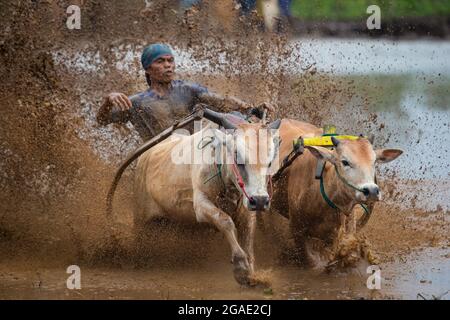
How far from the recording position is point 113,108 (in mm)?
9344

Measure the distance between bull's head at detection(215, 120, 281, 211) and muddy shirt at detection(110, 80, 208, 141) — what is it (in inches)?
64.3

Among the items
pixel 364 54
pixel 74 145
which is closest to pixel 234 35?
pixel 74 145

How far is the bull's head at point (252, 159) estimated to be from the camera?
7.56 meters

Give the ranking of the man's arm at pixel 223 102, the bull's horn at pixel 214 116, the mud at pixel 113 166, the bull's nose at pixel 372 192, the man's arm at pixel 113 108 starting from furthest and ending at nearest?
the man's arm at pixel 223 102 < the man's arm at pixel 113 108 < the mud at pixel 113 166 < the bull's horn at pixel 214 116 < the bull's nose at pixel 372 192

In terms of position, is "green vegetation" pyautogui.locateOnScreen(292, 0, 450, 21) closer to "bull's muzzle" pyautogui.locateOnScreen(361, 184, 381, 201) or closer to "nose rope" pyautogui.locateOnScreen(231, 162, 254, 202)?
"nose rope" pyautogui.locateOnScreen(231, 162, 254, 202)

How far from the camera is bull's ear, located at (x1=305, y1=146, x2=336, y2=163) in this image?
8070 mm

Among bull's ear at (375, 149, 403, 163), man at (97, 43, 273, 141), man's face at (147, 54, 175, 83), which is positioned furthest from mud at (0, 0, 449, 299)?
man's face at (147, 54, 175, 83)

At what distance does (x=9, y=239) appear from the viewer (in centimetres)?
924

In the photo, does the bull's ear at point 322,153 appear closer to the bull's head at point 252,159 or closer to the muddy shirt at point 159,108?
the bull's head at point 252,159

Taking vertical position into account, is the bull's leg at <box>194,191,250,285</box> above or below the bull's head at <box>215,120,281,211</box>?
below

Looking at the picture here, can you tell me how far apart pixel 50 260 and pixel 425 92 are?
865cm

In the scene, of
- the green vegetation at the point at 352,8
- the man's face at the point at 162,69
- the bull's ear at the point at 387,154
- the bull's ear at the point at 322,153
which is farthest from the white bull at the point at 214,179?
the green vegetation at the point at 352,8

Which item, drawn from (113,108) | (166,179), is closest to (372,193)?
(166,179)

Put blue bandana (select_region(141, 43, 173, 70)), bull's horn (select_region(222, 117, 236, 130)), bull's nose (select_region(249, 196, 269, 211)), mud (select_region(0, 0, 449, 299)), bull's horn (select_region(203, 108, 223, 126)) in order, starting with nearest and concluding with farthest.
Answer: bull's nose (select_region(249, 196, 269, 211)) → bull's horn (select_region(222, 117, 236, 130)) → bull's horn (select_region(203, 108, 223, 126)) → mud (select_region(0, 0, 449, 299)) → blue bandana (select_region(141, 43, 173, 70))
